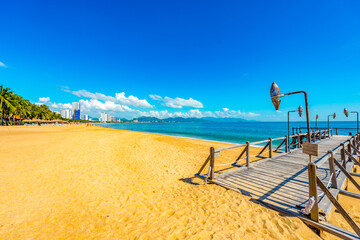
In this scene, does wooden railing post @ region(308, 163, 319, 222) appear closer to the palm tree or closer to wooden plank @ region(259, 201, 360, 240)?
wooden plank @ region(259, 201, 360, 240)

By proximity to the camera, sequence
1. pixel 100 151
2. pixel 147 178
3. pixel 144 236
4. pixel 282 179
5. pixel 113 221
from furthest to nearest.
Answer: pixel 100 151
pixel 147 178
pixel 282 179
pixel 113 221
pixel 144 236

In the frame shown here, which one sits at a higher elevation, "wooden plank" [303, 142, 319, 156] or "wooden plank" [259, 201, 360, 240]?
"wooden plank" [303, 142, 319, 156]

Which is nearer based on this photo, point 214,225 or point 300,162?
point 214,225

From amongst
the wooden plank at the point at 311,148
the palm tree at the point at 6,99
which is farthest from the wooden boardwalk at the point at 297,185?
the palm tree at the point at 6,99

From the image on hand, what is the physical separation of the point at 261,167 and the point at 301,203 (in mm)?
3382

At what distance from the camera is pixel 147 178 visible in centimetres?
732

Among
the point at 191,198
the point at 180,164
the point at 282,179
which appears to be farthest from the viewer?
the point at 180,164

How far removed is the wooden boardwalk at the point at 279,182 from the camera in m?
4.32

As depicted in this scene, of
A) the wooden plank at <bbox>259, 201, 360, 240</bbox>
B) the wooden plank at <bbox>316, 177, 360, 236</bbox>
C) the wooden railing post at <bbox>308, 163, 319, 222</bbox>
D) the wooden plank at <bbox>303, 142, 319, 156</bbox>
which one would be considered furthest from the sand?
the wooden plank at <bbox>303, 142, 319, 156</bbox>

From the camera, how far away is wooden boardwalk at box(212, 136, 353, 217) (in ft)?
14.2

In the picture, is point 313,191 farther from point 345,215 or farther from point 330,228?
point 330,228

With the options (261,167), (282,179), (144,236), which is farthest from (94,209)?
(261,167)

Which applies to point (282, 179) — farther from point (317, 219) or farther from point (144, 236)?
point (144, 236)

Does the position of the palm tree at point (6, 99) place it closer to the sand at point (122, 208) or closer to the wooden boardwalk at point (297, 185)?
the sand at point (122, 208)
